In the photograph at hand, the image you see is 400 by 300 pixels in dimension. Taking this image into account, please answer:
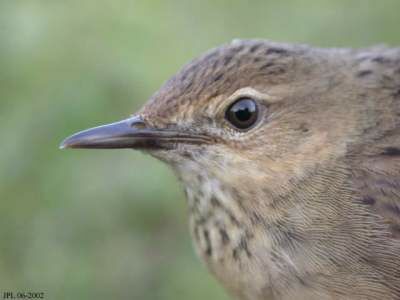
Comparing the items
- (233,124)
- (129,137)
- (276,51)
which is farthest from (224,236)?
(276,51)

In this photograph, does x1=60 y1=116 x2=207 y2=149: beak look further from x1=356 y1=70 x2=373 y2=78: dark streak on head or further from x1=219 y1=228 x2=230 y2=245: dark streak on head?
x1=356 y1=70 x2=373 y2=78: dark streak on head

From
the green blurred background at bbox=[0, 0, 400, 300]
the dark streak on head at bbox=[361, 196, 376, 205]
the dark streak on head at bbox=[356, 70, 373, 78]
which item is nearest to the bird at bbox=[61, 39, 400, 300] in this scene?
the dark streak on head at bbox=[361, 196, 376, 205]

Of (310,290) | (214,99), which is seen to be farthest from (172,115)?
(310,290)

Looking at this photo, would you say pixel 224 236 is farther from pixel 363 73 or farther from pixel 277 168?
pixel 363 73

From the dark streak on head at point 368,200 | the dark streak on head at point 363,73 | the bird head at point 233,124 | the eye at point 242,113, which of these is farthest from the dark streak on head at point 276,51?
the dark streak on head at point 368,200

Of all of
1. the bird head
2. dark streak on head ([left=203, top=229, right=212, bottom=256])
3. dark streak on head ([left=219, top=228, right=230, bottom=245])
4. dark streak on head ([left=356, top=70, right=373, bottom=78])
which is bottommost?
dark streak on head ([left=219, top=228, right=230, bottom=245])

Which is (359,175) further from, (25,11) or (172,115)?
(25,11)

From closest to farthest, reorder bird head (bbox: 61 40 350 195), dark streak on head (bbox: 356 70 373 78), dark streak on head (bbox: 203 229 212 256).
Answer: bird head (bbox: 61 40 350 195)
dark streak on head (bbox: 203 229 212 256)
dark streak on head (bbox: 356 70 373 78)

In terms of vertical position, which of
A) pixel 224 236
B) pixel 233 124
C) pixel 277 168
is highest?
pixel 233 124
